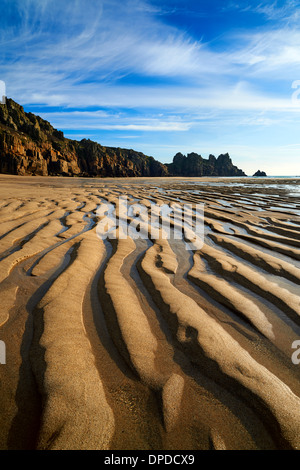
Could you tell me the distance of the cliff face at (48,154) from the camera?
39.0 metres

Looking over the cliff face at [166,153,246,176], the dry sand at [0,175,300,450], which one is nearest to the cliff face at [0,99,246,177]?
the cliff face at [166,153,246,176]

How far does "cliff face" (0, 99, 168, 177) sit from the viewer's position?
38969 millimetres

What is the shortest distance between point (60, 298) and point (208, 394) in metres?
1.56

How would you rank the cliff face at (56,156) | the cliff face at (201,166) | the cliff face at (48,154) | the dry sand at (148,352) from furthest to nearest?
the cliff face at (201,166)
the cliff face at (56,156)
the cliff face at (48,154)
the dry sand at (148,352)

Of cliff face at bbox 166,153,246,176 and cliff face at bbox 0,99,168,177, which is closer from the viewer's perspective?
cliff face at bbox 0,99,168,177

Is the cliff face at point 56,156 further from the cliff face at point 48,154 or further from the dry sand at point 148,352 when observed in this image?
the dry sand at point 148,352

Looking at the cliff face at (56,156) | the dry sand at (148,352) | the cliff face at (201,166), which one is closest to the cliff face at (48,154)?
the cliff face at (56,156)

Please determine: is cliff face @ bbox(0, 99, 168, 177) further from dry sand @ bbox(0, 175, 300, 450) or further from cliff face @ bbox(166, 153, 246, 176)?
dry sand @ bbox(0, 175, 300, 450)

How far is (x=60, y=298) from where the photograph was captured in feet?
7.32

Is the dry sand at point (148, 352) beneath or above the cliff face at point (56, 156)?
beneath

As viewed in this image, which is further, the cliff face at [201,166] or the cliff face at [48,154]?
the cliff face at [201,166]

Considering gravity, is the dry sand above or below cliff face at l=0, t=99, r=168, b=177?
below

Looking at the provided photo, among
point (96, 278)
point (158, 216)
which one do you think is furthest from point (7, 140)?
point (96, 278)
